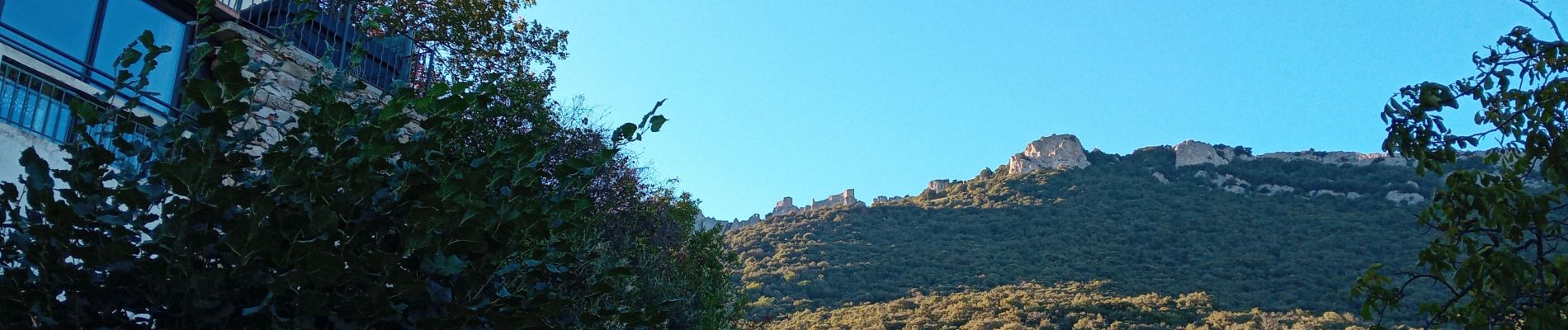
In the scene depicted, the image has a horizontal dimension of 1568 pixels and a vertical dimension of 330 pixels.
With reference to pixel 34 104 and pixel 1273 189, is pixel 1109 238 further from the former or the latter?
pixel 34 104

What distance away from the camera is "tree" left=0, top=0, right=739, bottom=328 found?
4266 mm

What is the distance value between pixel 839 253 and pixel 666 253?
36074 millimetres

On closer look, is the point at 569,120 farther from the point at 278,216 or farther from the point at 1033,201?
the point at 1033,201

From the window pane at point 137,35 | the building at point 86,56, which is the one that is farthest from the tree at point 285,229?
the window pane at point 137,35

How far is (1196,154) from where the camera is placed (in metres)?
72.1

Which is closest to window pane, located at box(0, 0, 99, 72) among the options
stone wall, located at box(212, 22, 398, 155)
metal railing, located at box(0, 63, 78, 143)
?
metal railing, located at box(0, 63, 78, 143)

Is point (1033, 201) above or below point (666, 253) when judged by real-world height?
above

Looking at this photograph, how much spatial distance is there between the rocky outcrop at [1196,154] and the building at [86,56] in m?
67.7

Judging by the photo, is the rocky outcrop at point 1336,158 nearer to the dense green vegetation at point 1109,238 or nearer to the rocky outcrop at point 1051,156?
the dense green vegetation at point 1109,238

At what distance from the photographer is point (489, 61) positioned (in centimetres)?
1525

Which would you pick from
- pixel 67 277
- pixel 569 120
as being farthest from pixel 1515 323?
pixel 569 120

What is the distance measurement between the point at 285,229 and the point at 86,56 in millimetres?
5250

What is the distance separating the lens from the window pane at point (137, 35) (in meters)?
8.55

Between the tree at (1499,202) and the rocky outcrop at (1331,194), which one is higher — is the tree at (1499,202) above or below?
below
